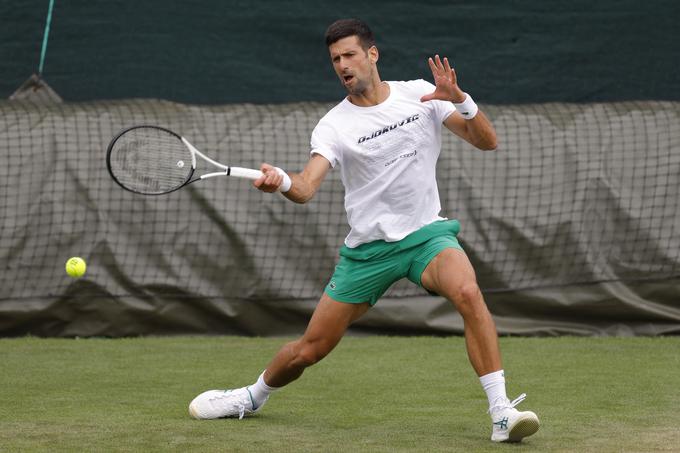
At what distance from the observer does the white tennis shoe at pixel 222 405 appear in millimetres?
4797

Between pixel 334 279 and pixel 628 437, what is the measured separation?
1221 millimetres

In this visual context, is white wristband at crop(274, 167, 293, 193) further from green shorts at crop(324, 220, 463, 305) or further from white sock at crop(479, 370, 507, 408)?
white sock at crop(479, 370, 507, 408)

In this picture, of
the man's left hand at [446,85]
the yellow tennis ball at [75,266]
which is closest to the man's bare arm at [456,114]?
the man's left hand at [446,85]

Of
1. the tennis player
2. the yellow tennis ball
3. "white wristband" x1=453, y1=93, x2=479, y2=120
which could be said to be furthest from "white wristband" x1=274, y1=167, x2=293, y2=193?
the yellow tennis ball

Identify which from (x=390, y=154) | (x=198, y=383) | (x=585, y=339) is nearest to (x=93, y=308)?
(x=198, y=383)

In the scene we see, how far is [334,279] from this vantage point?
4625mm

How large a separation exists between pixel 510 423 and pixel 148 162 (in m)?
1.69

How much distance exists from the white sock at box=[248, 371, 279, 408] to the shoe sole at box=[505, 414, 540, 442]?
3.50 feet

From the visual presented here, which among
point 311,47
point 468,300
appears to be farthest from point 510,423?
point 311,47

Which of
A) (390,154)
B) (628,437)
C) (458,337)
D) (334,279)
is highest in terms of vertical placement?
(390,154)

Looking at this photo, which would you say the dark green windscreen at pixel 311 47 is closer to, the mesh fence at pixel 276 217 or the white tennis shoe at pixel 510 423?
the mesh fence at pixel 276 217

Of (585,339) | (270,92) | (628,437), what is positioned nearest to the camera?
(628,437)

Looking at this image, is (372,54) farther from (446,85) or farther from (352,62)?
(446,85)

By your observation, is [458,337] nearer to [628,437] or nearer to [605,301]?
[605,301]
